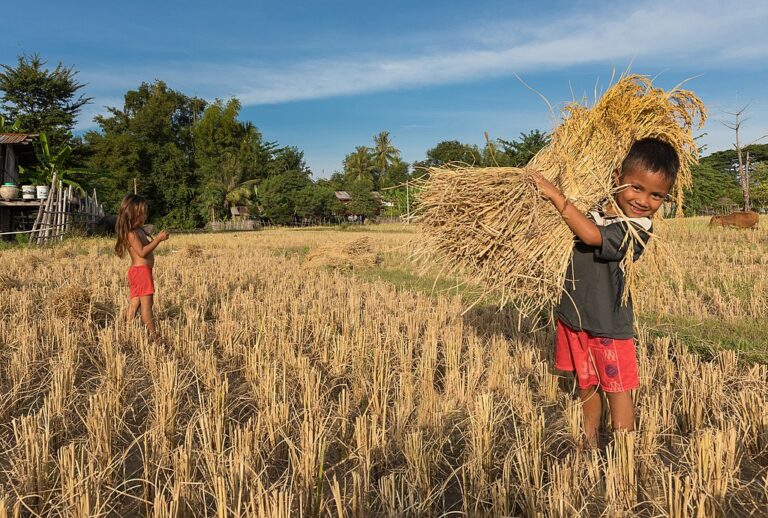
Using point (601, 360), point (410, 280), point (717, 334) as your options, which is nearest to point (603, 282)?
point (601, 360)

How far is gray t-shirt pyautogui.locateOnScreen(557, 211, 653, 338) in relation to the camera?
2320 millimetres

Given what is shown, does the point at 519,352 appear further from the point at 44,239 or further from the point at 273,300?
the point at 44,239

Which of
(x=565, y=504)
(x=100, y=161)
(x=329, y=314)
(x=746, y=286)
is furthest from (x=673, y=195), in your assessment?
(x=100, y=161)

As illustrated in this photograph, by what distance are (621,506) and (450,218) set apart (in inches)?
66.6

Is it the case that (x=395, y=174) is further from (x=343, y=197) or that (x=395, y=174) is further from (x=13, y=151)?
(x=13, y=151)

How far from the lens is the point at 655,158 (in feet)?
7.23

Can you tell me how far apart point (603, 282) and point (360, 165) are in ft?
210

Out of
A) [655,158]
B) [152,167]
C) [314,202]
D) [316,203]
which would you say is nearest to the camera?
[655,158]

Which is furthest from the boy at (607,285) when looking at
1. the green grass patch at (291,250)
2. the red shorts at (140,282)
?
the green grass patch at (291,250)

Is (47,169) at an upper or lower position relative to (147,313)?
upper

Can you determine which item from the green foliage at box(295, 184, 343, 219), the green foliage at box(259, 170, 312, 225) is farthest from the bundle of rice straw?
the green foliage at box(295, 184, 343, 219)

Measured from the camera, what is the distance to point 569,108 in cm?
290

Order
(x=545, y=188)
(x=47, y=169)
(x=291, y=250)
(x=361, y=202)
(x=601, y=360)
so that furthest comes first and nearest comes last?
(x=361, y=202) < (x=47, y=169) < (x=291, y=250) < (x=601, y=360) < (x=545, y=188)

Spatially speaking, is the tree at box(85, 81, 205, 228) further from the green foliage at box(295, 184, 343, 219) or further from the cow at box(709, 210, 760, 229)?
the cow at box(709, 210, 760, 229)
